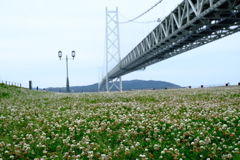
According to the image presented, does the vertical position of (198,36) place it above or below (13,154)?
above

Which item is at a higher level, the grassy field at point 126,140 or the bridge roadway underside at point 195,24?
the bridge roadway underside at point 195,24

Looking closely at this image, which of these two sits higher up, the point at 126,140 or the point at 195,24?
the point at 195,24

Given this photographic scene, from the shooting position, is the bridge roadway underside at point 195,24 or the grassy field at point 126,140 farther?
the bridge roadway underside at point 195,24

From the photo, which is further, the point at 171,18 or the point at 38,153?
the point at 171,18

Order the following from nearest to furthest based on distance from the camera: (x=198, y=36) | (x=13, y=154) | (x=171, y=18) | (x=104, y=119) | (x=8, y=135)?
1. (x=13, y=154)
2. (x=8, y=135)
3. (x=104, y=119)
4. (x=171, y=18)
5. (x=198, y=36)

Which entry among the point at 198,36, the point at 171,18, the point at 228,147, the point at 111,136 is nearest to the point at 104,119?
the point at 111,136

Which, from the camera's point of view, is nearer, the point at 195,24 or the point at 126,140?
the point at 126,140

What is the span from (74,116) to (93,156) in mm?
5348

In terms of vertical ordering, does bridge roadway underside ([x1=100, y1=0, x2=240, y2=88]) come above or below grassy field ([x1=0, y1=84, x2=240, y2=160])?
above

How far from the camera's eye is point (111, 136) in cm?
741

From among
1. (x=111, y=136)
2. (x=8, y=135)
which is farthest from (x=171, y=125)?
(x=8, y=135)

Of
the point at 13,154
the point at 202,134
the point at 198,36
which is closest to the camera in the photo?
the point at 13,154

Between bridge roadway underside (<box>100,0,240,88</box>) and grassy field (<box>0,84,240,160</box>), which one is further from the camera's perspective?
bridge roadway underside (<box>100,0,240,88</box>)

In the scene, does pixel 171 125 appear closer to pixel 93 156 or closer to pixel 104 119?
pixel 104 119
